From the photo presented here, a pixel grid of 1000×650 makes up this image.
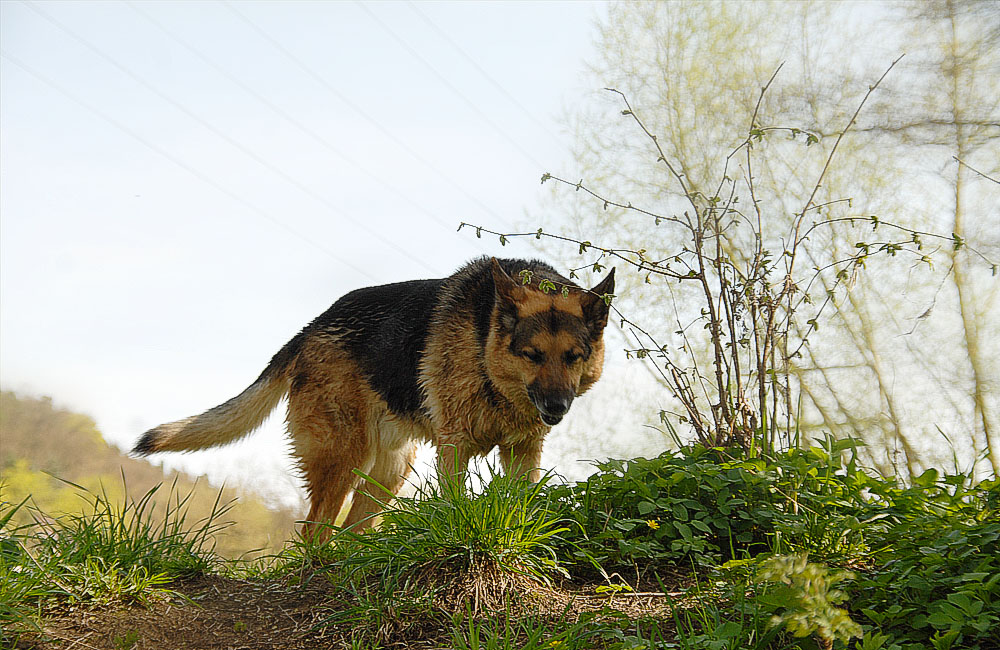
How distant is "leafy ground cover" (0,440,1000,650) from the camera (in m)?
2.62

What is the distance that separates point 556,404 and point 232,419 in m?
2.35

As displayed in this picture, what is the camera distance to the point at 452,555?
3000 mm

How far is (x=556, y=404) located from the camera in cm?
411

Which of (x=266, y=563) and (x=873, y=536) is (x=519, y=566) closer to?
(x=873, y=536)

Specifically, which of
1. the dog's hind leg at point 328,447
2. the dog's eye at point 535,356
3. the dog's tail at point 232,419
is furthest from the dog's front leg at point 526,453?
the dog's tail at point 232,419

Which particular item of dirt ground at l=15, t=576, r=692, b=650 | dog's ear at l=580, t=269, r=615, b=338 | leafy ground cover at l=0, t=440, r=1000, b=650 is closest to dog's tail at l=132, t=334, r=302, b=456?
leafy ground cover at l=0, t=440, r=1000, b=650

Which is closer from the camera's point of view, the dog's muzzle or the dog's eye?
the dog's muzzle

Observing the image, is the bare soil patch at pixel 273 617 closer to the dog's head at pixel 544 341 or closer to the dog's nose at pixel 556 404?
the dog's nose at pixel 556 404

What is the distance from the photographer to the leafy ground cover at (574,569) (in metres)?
2.62

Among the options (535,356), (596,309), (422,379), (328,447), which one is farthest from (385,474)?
(596,309)

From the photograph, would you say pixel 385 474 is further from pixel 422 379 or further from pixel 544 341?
pixel 544 341

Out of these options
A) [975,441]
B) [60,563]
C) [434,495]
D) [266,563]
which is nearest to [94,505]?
[60,563]

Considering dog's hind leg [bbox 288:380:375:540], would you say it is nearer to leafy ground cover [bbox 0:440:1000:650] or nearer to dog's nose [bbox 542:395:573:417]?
leafy ground cover [bbox 0:440:1000:650]

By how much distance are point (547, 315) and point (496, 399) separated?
58 cm
